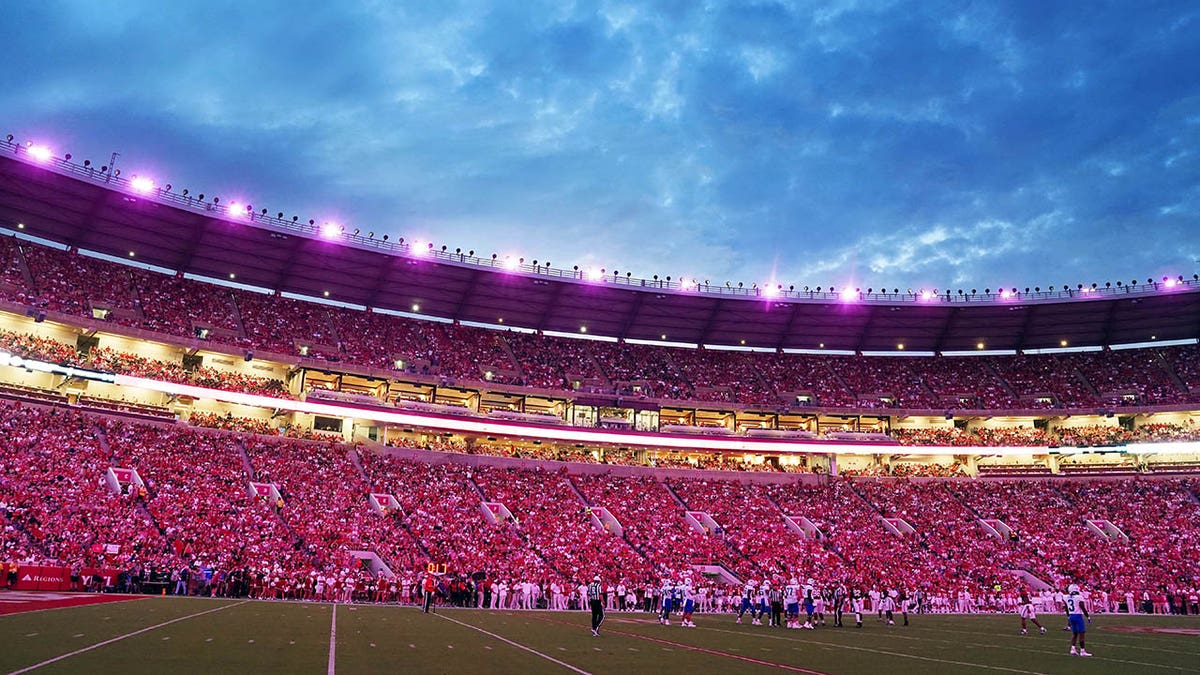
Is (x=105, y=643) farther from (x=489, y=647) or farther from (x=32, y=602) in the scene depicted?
(x=32, y=602)

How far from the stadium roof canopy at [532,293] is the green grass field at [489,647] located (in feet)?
93.8

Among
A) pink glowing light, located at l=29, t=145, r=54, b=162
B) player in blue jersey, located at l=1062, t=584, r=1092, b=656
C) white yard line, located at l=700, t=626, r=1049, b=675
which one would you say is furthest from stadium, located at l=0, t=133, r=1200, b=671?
player in blue jersey, located at l=1062, t=584, r=1092, b=656

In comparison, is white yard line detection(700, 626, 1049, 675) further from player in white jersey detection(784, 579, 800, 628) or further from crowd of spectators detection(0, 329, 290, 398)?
crowd of spectators detection(0, 329, 290, 398)

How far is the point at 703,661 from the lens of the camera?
48.0 ft

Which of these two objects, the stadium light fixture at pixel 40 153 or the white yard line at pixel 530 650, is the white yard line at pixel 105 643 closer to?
the white yard line at pixel 530 650

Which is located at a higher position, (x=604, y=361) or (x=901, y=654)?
(x=604, y=361)

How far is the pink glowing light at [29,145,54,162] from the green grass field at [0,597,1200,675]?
28.1 m

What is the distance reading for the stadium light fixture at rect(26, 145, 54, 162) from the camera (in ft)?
136

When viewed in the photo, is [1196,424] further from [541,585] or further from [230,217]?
[230,217]

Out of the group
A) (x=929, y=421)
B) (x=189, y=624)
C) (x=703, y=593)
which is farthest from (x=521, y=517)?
(x=929, y=421)

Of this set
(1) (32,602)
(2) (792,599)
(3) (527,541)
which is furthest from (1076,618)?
(3) (527,541)

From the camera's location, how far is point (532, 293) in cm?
5772

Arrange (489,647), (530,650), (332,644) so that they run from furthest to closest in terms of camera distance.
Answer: (489,647)
(530,650)
(332,644)

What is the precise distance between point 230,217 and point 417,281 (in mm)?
12740
